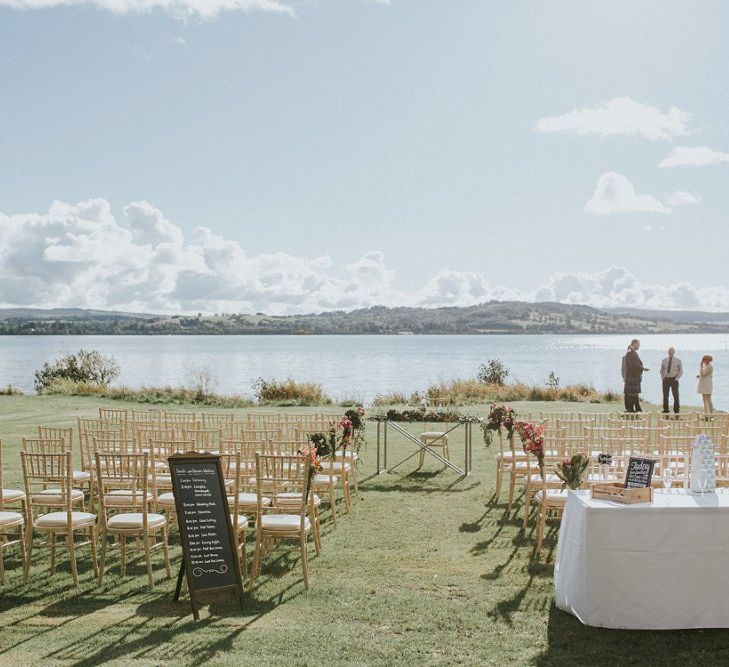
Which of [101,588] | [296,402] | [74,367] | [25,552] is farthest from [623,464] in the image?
[74,367]

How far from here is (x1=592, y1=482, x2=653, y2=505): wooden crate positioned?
5945 mm

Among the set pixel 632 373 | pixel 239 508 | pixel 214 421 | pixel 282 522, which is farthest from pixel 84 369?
pixel 282 522

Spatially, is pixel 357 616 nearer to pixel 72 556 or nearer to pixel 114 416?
pixel 72 556

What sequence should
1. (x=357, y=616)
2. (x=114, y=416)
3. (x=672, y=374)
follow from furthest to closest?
(x=672, y=374)
(x=114, y=416)
(x=357, y=616)

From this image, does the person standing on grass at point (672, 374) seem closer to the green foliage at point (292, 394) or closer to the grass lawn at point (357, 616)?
the green foliage at point (292, 394)

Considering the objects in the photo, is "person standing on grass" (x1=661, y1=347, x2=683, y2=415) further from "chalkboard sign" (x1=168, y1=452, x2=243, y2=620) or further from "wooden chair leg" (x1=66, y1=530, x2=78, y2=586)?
"wooden chair leg" (x1=66, y1=530, x2=78, y2=586)

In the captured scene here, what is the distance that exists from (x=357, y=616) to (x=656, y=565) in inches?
93.5

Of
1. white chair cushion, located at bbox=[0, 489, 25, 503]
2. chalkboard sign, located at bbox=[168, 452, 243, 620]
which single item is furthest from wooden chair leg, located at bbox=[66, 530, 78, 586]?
white chair cushion, located at bbox=[0, 489, 25, 503]

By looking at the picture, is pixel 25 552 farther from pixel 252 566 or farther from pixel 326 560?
pixel 326 560

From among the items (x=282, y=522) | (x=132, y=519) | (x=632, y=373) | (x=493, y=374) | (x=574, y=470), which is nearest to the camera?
(x=574, y=470)

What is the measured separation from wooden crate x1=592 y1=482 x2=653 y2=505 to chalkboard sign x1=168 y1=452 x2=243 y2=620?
122 inches

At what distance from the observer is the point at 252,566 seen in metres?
7.66

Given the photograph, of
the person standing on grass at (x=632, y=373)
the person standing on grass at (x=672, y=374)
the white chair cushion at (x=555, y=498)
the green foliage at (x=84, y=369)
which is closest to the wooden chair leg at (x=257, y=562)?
the white chair cushion at (x=555, y=498)

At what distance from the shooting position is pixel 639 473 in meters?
6.22
